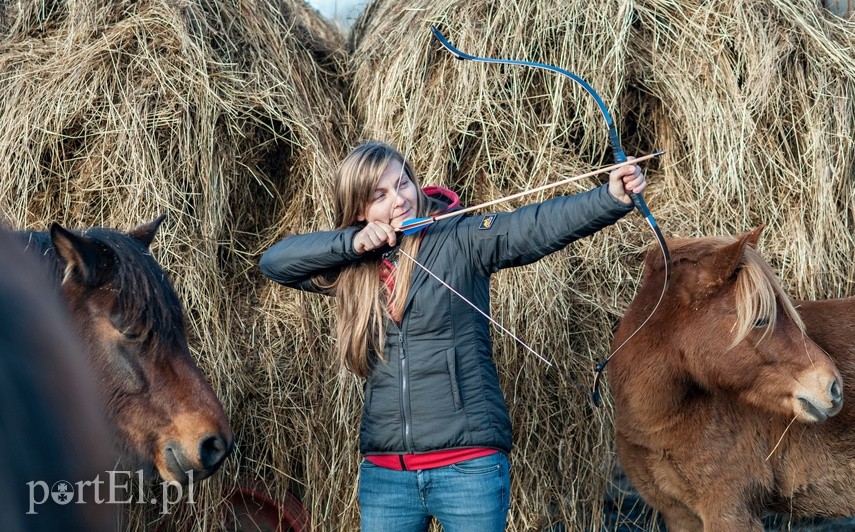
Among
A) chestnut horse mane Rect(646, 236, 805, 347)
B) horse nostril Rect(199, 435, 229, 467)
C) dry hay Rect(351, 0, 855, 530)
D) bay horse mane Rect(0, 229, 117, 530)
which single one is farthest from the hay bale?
bay horse mane Rect(0, 229, 117, 530)

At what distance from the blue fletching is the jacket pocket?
0.41 m

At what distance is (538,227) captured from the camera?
8.38 ft

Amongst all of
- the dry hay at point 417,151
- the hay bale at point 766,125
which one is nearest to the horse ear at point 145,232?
the dry hay at point 417,151

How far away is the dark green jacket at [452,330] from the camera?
99.4 inches

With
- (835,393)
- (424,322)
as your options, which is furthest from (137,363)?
(835,393)

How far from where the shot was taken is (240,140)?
430cm

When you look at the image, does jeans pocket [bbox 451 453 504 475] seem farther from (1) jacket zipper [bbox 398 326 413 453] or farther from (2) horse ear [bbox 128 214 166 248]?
(2) horse ear [bbox 128 214 166 248]

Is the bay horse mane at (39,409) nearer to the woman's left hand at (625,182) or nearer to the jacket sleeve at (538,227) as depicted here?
the jacket sleeve at (538,227)

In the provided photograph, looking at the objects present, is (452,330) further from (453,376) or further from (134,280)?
(134,280)

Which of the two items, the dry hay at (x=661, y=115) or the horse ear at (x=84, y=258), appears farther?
the dry hay at (x=661, y=115)

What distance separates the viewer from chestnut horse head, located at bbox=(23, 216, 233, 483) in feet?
8.13

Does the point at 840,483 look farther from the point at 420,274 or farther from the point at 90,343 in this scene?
the point at 90,343

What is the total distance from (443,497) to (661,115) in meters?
2.96

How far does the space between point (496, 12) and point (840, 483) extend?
2891mm
